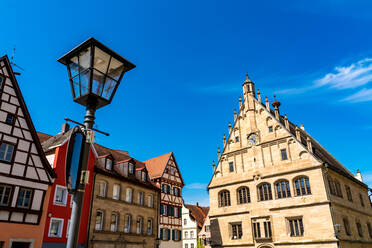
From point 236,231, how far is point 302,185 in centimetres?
800

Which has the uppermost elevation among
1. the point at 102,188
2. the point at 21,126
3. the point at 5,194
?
the point at 21,126

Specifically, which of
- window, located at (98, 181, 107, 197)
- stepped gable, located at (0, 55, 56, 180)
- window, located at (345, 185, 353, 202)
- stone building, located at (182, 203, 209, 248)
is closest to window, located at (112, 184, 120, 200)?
window, located at (98, 181, 107, 197)

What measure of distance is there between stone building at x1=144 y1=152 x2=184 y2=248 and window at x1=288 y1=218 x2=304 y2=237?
15017mm

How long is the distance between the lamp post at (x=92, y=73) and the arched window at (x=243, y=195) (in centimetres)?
2514

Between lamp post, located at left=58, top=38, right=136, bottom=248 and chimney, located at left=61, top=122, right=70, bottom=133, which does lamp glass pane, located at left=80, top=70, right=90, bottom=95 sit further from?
chimney, located at left=61, top=122, right=70, bottom=133

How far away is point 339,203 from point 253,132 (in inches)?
398

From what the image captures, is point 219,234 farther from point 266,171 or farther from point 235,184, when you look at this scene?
point 266,171

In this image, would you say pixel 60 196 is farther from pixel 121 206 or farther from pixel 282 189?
pixel 282 189

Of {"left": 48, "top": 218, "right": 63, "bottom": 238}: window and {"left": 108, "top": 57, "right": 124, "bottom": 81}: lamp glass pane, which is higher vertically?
{"left": 108, "top": 57, "right": 124, "bottom": 81}: lamp glass pane

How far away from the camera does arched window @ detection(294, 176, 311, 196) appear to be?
24406 millimetres

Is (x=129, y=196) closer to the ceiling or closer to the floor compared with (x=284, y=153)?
closer to the floor

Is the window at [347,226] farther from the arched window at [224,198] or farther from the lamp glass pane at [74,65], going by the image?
the lamp glass pane at [74,65]

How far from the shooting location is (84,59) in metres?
5.02

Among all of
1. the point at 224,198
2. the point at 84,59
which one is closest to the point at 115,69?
the point at 84,59
